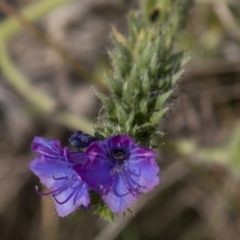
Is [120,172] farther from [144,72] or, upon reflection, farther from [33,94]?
[33,94]

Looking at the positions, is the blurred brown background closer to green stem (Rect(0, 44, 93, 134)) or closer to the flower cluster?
green stem (Rect(0, 44, 93, 134))

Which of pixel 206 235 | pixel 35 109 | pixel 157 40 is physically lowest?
pixel 206 235

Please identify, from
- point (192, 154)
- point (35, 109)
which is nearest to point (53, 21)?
point (35, 109)

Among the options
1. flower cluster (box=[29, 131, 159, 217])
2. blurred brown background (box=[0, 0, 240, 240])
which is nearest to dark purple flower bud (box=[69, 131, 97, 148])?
flower cluster (box=[29, 131, 159, 217])

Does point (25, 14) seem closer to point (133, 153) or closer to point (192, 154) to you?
point (192, 154)

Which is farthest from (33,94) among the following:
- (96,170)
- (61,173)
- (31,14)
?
(96,170)

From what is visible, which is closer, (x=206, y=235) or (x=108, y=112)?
(x=108, y=112)

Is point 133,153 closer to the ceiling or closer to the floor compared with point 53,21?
closer to the ceiling
